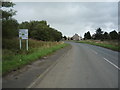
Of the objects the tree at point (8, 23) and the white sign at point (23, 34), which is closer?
the tree at point (8, 23)

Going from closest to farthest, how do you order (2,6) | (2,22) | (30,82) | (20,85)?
(20,85) < (30,82) < (2,22) < (2,6)

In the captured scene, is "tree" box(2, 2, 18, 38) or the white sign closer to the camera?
"tree" box(2, 2, 18, 38)

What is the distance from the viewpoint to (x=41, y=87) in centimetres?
696

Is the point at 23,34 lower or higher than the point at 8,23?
lower

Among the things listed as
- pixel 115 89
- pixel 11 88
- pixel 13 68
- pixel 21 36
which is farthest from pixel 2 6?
pixel 115 89

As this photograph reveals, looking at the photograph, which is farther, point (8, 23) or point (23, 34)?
point (23, 34)

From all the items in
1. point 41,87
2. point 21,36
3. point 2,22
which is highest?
point 2,22

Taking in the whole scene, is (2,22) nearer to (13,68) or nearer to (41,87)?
(13,68)

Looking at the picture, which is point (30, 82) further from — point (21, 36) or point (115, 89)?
point (21, 36)

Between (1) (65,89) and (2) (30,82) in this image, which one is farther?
(2) (30,82)

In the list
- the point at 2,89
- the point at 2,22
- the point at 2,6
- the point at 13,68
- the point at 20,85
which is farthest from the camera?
the point at 2,6

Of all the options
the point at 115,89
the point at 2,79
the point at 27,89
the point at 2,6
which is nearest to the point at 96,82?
the point at 115,89

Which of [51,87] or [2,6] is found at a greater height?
[2,6]

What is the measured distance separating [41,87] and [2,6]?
14894 millimetres
